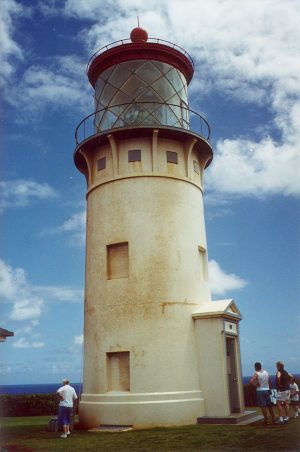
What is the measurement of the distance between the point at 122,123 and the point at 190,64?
14.7 ft

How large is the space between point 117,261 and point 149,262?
4.33ft

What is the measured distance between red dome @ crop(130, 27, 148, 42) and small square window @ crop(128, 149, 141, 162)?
16.2 feet

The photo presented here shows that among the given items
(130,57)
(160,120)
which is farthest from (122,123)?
(130,57)

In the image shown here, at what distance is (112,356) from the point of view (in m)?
16.0

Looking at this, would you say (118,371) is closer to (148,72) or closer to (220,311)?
(220,311)

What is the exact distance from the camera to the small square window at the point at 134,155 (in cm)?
1744

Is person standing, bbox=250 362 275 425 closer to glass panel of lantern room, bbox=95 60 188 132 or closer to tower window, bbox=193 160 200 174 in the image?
tower window, bbox=193 160 200 174

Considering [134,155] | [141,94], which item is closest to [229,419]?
[134,155]

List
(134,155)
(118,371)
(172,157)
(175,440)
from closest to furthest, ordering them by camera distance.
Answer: (175,440) → (118,371) → (134,155) → (172,157)

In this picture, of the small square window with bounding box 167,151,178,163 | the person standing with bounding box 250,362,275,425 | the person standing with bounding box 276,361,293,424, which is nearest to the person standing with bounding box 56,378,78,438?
the person standing with bounding box 250,362,275,425

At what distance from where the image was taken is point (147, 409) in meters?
14.6

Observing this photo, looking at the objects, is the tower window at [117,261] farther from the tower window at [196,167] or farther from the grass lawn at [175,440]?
the grass lawn at [175,440]

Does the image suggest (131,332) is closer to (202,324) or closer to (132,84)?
(202,324)

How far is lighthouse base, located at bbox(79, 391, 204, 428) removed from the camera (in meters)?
14.5
